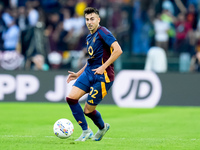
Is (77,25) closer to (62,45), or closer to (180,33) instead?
(62,45)

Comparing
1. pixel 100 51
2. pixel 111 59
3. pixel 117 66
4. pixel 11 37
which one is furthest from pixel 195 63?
pixel 111 59

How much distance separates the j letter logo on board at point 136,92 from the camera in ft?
51.4

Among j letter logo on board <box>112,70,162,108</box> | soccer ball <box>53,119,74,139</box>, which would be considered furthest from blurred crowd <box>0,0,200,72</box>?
soccer ball <box>53,119,74,139</box>

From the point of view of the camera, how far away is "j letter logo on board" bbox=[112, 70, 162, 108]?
1568cm

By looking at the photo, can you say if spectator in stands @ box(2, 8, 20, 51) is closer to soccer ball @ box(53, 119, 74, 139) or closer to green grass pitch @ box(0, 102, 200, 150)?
green grass pitch @ box(0, 102, 200, 150)

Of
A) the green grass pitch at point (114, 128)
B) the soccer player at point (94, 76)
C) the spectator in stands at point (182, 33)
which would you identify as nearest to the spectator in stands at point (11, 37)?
the green grass pitch at point (114, 128)

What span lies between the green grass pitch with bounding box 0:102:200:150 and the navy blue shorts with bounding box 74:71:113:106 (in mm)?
702

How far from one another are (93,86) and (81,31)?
35.2 feet

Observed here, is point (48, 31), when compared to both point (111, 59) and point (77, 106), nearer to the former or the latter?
point (77, 106)

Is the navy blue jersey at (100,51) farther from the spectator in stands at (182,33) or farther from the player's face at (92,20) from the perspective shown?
the spectator in stands at (182,33)

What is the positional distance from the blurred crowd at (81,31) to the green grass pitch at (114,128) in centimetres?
264

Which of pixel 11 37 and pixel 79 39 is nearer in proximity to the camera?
pixel 11 37

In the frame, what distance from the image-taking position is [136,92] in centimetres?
1572

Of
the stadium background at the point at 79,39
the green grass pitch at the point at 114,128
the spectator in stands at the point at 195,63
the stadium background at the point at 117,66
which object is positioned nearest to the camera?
the green grass pitch at the point at 114,128
